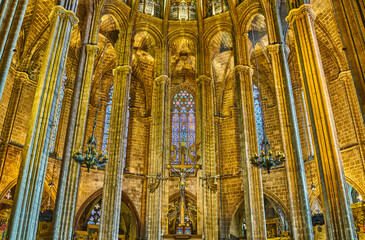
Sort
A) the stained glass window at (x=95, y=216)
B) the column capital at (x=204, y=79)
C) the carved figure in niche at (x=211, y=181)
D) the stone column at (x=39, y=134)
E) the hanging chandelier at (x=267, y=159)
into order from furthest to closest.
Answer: the stained glass window at (x=95, y=216)
the column capital at (x=204, y=79)
the carved figure in niche at (x=211, y=181)
the hanging chandelier at (x=267, y=159)
the stone column at (x=39, y=134)

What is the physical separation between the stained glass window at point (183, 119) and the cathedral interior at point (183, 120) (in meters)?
0.08

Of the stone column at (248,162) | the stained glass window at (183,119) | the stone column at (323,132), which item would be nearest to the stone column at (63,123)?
the stained glass window at (183,119)

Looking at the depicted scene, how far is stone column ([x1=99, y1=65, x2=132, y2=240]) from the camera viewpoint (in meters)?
14.1

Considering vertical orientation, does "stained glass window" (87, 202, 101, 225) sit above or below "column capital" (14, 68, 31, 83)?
below

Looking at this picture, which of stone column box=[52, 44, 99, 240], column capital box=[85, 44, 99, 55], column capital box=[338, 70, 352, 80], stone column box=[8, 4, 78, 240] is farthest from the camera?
column capital box=[338, 70, 352, 80]

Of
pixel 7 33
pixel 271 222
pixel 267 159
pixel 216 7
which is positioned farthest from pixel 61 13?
pixel 271 222

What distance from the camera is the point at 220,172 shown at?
21.4 metres

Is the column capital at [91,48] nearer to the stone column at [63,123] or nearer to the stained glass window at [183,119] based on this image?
the stone column at [63,123]

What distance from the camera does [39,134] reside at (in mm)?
11188

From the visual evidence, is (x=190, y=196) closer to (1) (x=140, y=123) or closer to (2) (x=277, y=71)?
(1) (x=140, y=123)

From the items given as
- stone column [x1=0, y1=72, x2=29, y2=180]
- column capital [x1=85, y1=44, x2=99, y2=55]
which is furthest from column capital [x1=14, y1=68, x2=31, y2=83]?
column capital [x1=85, y1=44, x2=99, y2=55]

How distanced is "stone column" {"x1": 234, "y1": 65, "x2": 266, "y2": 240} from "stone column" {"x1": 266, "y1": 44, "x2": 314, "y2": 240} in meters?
1.71

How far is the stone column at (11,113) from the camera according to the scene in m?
17.0

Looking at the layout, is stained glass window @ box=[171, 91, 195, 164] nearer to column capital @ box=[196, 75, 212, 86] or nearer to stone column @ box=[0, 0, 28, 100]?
column capital @ box=[196, 75, 212, 86]
